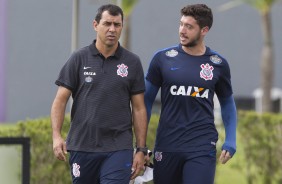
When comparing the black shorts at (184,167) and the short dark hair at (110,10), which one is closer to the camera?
the short dark hair at (110,10)

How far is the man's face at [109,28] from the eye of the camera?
615 centimetres

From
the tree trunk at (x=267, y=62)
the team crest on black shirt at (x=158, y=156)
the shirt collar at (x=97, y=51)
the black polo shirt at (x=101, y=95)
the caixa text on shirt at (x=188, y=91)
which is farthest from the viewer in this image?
the tree trunk at (x=267, y=62)

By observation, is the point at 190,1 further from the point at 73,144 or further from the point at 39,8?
the point at 73,144

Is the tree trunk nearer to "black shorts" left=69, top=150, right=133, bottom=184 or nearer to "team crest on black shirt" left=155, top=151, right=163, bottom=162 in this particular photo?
"team crest on black shirt" left=155, top=151, right=163, bottom=162

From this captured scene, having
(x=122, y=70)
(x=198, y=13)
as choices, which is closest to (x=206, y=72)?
(x=198, y=13)

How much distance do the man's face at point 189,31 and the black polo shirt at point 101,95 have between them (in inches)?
14.9

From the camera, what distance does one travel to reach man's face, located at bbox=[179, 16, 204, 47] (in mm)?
6406

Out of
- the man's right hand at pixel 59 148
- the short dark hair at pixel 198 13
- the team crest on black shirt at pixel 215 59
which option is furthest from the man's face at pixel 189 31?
the man's right hand at pixel 59 148

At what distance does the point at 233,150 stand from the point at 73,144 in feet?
3.63

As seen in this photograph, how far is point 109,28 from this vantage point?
6.14m

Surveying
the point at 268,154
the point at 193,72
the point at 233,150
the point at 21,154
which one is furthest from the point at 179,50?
the point at 268,154

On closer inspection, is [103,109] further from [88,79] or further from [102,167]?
[102,167]

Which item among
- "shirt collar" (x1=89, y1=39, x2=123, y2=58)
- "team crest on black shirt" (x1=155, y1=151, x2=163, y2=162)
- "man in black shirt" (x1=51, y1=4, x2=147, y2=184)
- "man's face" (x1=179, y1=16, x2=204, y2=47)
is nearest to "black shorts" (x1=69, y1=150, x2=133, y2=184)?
"man in black shirt" (x1=51, y1=4, x2=147, y2=184)

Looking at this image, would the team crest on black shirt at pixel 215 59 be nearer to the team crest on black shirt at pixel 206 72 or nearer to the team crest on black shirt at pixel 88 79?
the team crest on black shirt at pixel 206 72
